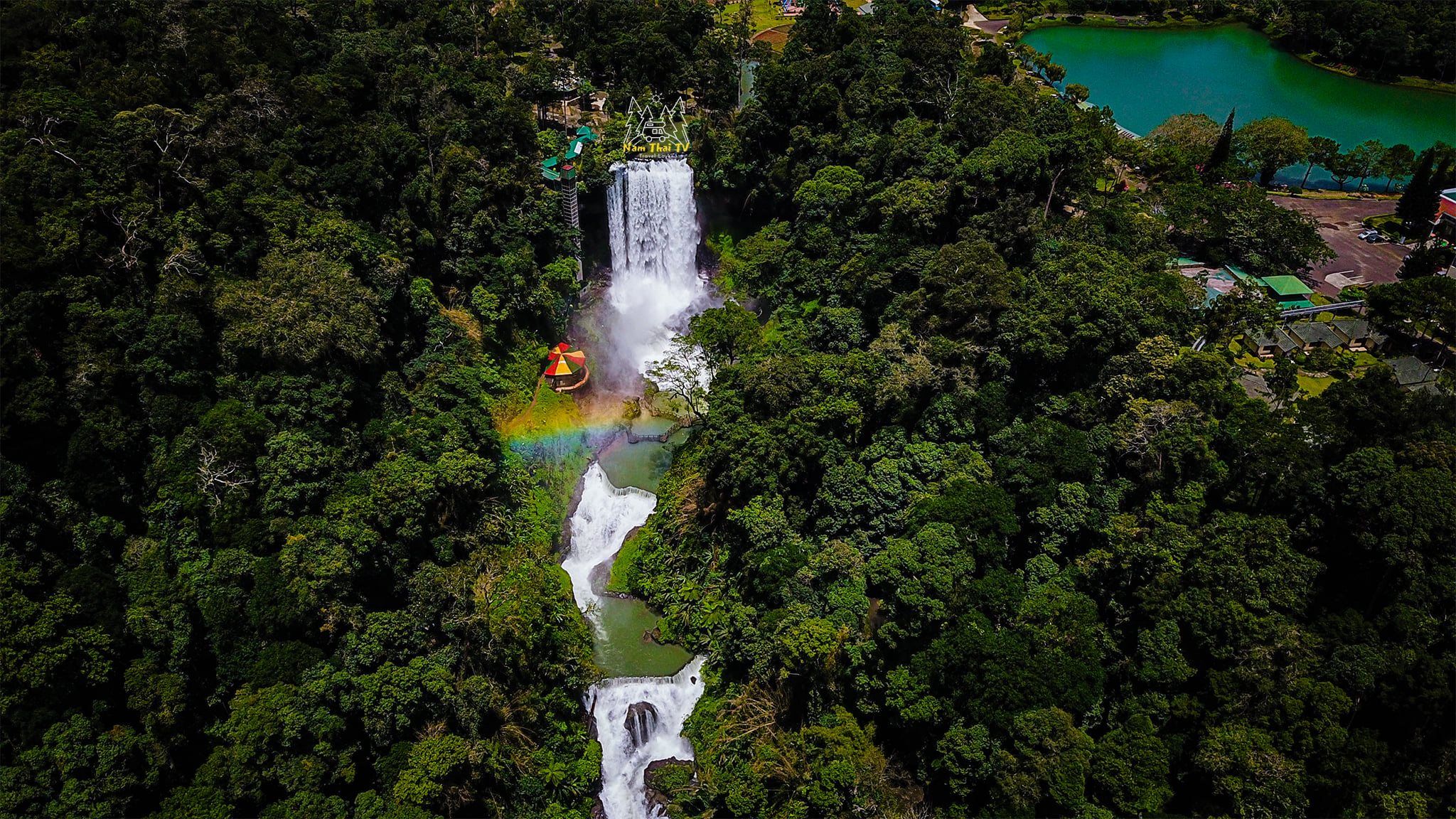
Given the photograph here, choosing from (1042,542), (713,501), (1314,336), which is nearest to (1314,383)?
(1314,336)

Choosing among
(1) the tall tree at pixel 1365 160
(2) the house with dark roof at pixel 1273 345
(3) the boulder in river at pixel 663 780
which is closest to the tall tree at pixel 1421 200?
(1) the tall tree at pixel 1365 160

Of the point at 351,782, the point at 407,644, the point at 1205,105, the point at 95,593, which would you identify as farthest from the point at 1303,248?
the point at 95,593

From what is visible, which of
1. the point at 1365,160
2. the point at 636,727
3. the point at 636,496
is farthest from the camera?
the point at 1365,160

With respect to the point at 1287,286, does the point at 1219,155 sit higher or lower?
higher

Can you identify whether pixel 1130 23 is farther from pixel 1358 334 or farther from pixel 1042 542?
pixel 1042 542

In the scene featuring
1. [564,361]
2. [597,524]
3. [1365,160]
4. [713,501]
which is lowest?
[597,524]
